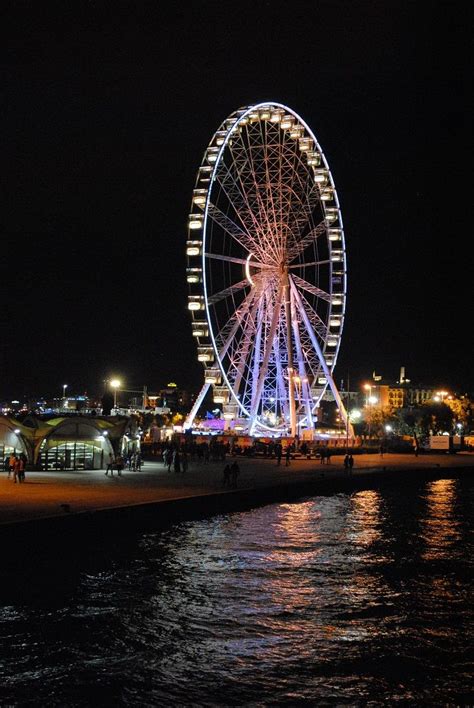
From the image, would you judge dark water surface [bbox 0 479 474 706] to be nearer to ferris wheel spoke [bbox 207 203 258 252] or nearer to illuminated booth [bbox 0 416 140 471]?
illuminated booth [bbox 0 416 140 471]

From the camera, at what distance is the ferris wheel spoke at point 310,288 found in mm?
52500

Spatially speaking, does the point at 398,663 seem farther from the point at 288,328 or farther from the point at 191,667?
the point at 288,328

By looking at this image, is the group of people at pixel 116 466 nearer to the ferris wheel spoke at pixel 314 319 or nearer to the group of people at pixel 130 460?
the group of people at pixel 130 460

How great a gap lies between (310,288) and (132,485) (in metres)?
27.0

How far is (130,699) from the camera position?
10.5 metres

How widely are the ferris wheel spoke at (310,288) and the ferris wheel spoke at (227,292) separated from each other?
2.92m

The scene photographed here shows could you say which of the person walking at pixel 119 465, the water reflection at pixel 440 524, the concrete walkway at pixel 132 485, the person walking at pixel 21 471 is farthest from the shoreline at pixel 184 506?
the person walking at pixel 21 471

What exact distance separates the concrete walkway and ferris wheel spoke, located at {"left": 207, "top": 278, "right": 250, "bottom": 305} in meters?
9.60

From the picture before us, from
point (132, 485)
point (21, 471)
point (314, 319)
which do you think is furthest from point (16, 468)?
point (314, 319)

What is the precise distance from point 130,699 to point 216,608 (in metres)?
4.57

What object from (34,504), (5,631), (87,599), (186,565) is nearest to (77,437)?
(34,504)

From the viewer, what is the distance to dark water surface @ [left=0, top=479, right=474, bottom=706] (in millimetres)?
10992

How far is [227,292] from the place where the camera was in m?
50.6

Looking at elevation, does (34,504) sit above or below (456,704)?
above
